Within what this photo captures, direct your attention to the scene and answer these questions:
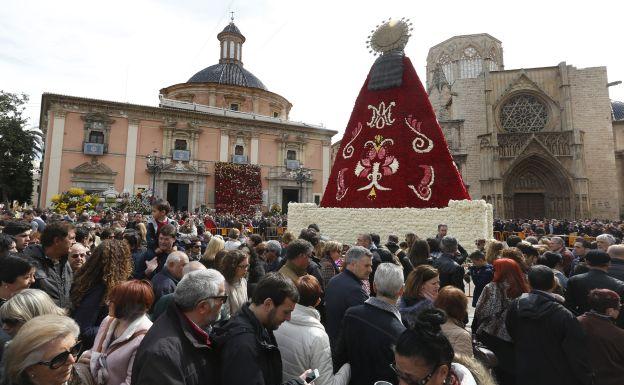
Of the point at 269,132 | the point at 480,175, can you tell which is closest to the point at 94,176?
the point at 269,132

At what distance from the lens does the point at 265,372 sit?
1895 mm

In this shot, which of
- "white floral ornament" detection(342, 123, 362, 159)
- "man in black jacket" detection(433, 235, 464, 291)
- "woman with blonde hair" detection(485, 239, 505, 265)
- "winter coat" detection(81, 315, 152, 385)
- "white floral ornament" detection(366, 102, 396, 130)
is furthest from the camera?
"white floral ornament" detection(342, 123, 362, 159)

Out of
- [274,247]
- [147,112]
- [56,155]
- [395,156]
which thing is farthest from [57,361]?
[147,112]

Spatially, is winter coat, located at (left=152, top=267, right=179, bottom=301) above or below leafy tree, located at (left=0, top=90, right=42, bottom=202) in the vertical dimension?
below

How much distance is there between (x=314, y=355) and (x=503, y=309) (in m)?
2.23

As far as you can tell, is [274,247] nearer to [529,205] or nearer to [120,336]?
[120,336]

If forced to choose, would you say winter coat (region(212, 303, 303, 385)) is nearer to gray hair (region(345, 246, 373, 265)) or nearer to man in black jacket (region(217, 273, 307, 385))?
man in black jacket (region(217, 273, 307, 385))

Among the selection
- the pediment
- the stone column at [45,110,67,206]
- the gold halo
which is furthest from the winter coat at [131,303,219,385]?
the stone column at [45,110,67,206]

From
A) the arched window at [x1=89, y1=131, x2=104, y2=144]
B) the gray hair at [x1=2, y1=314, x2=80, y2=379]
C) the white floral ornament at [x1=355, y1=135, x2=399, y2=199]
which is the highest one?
the arched window at [x1=89, y1=131, x2=104, y2=144]

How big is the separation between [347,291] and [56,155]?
86.0 feet

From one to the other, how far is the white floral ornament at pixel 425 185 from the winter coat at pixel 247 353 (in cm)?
1050

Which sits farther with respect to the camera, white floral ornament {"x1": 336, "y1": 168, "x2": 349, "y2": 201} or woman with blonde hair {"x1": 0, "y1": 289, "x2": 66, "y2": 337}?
white floral ornament {"x1": 336, "y1": 168, "x2": 349, "y2": 201}

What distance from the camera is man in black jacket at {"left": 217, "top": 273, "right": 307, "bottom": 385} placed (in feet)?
5.85

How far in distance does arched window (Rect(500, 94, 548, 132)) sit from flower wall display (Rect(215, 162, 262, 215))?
2072cm
